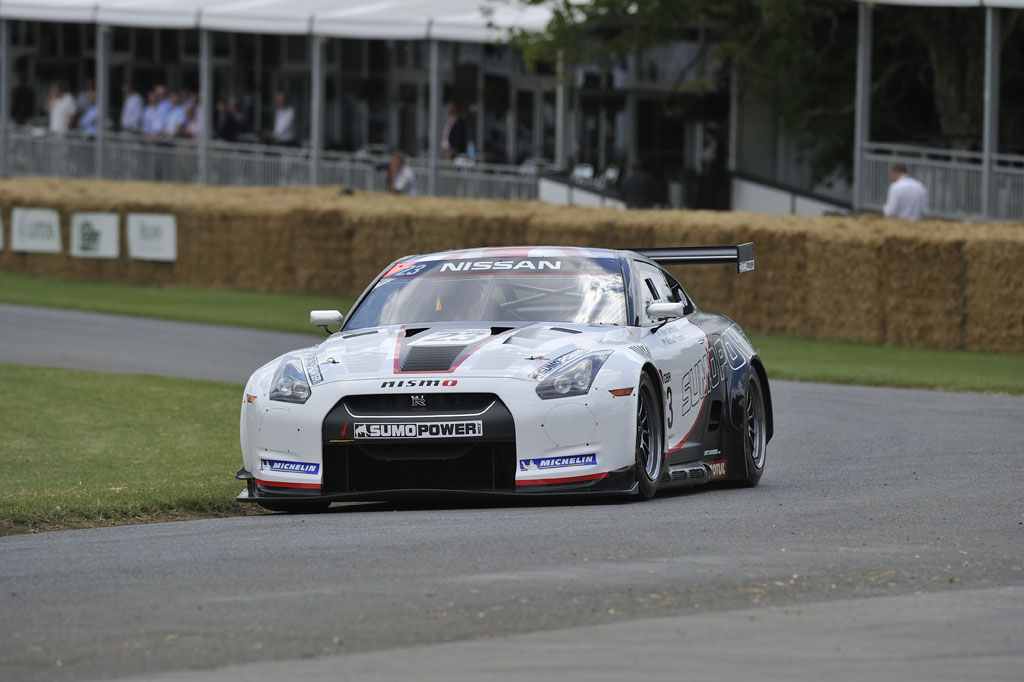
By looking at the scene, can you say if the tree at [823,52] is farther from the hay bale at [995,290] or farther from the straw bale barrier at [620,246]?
the hay bale at [995,290]

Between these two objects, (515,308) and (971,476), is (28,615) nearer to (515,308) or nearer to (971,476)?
(515,308)

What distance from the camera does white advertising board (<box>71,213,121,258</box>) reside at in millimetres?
31672

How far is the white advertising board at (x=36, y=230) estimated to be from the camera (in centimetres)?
3219

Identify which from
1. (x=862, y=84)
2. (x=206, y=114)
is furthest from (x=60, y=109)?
(x=862, y=84)

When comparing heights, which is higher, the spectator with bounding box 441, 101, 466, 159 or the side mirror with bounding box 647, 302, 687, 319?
the spectator with bounding box 441, 101, 466, 159

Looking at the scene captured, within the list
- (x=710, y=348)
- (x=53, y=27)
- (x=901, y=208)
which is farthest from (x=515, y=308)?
(x=53, y=27)

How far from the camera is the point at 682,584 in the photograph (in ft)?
22.4

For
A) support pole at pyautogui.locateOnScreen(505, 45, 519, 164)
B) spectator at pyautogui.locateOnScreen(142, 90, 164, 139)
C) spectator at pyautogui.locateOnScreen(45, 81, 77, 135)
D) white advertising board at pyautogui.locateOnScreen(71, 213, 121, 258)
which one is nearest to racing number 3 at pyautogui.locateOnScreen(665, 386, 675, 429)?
white advertising board at pyautogui.locateOnScreen(71, 213, 121, 258)

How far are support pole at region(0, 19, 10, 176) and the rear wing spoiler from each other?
30535mm

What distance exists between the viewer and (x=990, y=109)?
27.1 metres

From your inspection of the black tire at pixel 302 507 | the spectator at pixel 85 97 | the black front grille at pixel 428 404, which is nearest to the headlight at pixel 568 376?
the black front grille at pixel 428 404

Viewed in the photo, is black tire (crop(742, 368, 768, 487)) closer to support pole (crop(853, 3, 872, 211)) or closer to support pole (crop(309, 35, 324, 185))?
support pole (crop(853, 3, 872, 211))

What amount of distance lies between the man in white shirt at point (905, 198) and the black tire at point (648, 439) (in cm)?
1752

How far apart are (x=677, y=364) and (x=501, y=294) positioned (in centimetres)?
108
